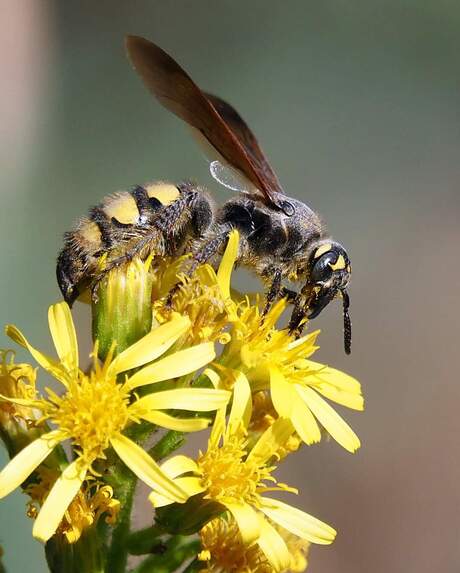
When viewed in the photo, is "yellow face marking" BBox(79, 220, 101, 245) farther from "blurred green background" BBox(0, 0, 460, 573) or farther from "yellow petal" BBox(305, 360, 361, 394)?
"blurred green background" BBox(0, 0, 460, 573)

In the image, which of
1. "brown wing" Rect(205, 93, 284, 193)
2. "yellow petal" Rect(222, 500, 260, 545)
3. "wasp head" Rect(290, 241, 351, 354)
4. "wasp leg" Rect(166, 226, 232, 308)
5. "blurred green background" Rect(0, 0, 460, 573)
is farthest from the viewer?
"blurred green background" Rect(0, 0, 460, 573)

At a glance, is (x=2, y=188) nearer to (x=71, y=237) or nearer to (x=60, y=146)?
(x=60, y=146)

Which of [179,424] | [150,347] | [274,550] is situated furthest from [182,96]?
[274,550]

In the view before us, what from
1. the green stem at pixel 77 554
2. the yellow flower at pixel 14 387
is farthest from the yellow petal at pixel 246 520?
the yellow flower at pixel 14 387

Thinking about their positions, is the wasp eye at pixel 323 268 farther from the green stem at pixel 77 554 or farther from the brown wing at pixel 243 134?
→ the green stem at pixel 77 554

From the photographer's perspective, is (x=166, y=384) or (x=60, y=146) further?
(x=60, y=146)

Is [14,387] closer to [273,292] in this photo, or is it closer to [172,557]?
[172,557]

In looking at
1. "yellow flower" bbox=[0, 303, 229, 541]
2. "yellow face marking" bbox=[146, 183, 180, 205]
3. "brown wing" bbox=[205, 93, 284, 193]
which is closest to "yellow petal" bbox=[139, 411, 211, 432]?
"yellow flower" bbox=[0, 303, 229, 541]

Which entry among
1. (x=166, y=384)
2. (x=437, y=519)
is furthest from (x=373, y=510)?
(x=166, y=384)
